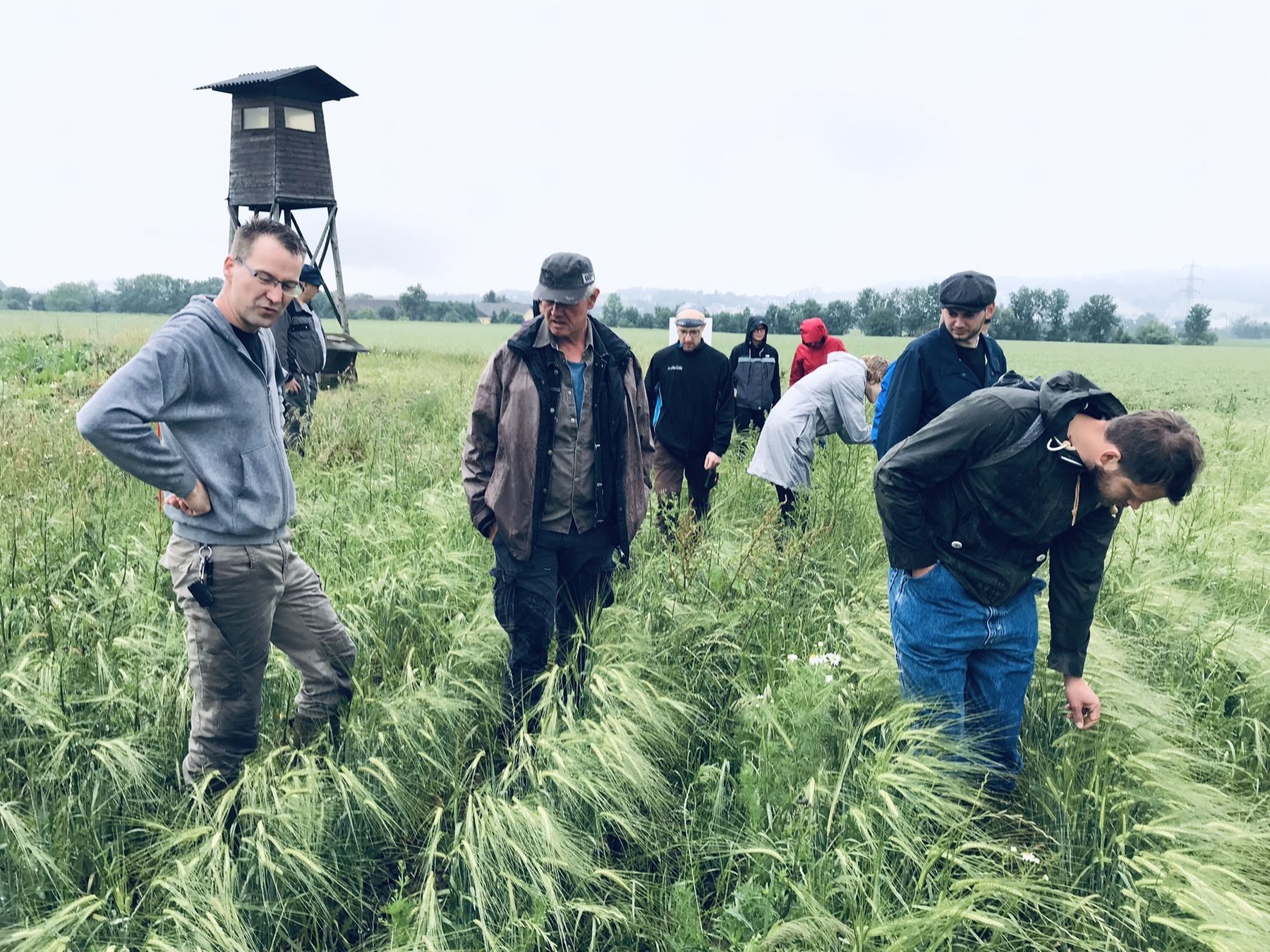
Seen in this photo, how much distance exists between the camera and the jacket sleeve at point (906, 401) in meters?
4.27

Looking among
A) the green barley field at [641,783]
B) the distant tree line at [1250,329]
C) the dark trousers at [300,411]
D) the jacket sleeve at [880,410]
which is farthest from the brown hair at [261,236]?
the distant tree line at [1250,329]

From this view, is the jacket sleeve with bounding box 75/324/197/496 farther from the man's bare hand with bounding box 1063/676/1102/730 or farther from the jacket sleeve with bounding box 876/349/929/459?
the jacket sleeve with bounding box 876/349/929/459

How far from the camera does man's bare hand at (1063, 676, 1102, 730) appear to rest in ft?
8.58

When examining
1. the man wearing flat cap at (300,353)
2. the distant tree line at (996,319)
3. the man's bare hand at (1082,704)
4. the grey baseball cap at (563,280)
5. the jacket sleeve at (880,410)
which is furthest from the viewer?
the distant tree line at (996,319)

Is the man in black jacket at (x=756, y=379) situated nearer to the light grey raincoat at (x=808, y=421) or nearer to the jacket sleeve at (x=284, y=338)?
the light grey raincoat at (x=808, y=421)

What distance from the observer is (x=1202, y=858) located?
7.35ft

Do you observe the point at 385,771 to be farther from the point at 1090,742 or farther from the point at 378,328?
the point at 378,328

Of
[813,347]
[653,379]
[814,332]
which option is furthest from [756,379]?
[653,379]

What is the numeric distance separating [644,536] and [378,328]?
43485 millimetres

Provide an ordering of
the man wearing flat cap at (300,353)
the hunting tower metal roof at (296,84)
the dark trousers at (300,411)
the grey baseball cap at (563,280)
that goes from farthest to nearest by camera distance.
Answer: the hunting tower metal roof at (296,84) → the dark trousers at (300,411) → the man wearing flat cap at (300,353) → the grey baseball cap at (563,280)

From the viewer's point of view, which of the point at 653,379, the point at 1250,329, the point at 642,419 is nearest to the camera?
the point at 642,419

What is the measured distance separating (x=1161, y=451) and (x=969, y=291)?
7.57ft

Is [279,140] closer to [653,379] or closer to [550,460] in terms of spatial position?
[653,379]

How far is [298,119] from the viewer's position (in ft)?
55.0
